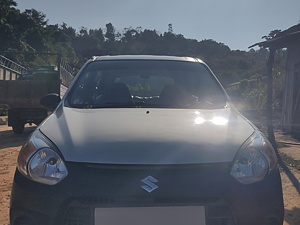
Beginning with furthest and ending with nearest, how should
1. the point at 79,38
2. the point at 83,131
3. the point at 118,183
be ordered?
the point at 79,38
the point at 83,131
the point at 118,183

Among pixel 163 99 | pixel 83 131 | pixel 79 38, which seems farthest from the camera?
pixel 79 38

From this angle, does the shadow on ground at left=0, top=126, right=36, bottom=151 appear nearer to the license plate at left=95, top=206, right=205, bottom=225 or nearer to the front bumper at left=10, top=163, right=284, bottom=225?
the front bumper at left=10, top=163, right=284, bottom=225

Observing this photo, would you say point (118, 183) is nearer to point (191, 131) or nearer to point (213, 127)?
point (191, 131)

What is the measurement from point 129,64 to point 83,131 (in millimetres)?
1472

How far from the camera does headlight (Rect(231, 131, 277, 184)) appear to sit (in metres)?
2.08

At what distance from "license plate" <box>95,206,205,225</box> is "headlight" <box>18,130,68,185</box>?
30cm

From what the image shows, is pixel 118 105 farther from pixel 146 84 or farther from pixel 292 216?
pixel 292 216

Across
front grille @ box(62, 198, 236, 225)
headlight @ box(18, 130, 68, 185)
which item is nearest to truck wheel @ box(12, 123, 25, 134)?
headlight @ box(18, 130, 68, 185)

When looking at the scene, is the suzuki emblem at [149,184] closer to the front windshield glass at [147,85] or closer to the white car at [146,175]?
the white car at [146,175]

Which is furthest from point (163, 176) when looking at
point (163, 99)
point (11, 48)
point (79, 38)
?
point (79, 38)

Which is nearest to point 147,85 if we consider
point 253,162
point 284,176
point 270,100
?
point 253,162

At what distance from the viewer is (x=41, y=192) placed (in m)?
2.01

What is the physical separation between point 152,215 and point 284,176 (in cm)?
423

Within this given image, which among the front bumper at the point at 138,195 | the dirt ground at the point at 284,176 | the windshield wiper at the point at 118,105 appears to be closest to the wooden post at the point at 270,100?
the dirt ground at the point at 284,176
